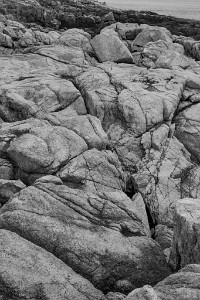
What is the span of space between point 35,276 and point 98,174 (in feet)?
36.0

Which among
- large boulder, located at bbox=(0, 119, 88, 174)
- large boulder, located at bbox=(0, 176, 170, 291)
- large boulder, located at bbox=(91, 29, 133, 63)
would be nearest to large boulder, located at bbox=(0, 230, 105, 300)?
large boulder, located at bbox=(0, 176, 170, 291)

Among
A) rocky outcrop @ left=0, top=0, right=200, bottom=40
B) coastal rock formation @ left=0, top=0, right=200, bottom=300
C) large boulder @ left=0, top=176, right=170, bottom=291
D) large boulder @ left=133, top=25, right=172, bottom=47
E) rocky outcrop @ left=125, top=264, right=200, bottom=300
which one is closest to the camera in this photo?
rocky outcrop @ left=125, top=264, right=200, bottom=300

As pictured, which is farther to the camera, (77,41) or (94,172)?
(77,41)

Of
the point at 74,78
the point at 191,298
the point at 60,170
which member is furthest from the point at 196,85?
the point at 191,298

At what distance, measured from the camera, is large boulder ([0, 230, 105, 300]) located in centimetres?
1520

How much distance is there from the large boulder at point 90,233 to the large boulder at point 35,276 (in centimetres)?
114

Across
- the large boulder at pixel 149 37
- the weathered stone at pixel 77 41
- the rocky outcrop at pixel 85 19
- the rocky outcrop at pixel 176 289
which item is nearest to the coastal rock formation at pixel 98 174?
the rocky outcrop at pixel 176 289

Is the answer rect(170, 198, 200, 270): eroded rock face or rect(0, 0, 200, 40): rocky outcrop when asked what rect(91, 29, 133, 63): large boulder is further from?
rect(170, 198, 200, 270): eroded rock face

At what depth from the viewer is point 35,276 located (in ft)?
51.7

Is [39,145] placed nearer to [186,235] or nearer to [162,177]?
[162,177]

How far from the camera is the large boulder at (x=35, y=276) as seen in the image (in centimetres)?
1520

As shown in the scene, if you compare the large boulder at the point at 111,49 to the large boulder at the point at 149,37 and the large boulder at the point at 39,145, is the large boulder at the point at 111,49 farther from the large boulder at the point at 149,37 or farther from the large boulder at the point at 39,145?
the large boulder at the point at 39,145

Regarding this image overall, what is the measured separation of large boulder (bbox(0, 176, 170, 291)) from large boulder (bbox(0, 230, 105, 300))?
1.14 meters

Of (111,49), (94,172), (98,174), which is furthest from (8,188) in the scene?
(111,49)
